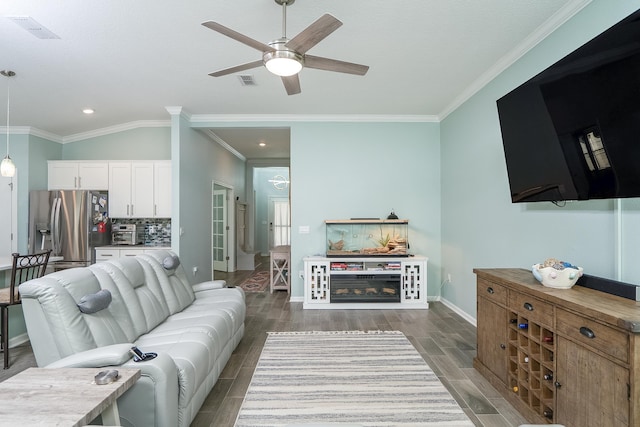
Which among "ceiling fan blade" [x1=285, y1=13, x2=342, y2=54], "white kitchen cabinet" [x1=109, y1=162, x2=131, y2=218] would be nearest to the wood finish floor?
"white kitchen cabinet" [x1=109, y1=162, x2=131, y2=218]

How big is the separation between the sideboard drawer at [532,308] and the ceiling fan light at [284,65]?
7.15ft

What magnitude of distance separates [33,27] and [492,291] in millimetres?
4193

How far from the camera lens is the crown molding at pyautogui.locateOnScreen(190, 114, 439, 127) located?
4.95 meters

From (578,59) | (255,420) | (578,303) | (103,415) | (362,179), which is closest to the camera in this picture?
(103,415)

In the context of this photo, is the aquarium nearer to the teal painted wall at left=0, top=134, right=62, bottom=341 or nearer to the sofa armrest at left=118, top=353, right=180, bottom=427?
the sofa armrest at left=118, top=353, right=180, bottom=427

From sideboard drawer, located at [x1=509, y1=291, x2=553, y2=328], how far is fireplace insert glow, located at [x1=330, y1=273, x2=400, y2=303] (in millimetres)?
2353

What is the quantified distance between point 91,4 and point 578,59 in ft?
10.7

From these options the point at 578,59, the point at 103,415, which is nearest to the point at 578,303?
the point at 578,59

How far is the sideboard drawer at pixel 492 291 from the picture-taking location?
94.3 inches

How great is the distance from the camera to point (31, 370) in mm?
1567

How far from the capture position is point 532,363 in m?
2.09

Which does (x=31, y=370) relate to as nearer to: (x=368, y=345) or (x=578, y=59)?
(x=368, y=345)

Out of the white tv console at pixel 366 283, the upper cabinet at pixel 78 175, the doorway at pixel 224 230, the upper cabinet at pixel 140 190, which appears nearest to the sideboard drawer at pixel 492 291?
the white tv console at pixel 366 283

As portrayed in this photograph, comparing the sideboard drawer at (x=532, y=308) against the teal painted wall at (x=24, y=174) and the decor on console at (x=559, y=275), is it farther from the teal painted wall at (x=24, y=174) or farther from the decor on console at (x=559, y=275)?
the teal painted wall at (x=24, y=174)
